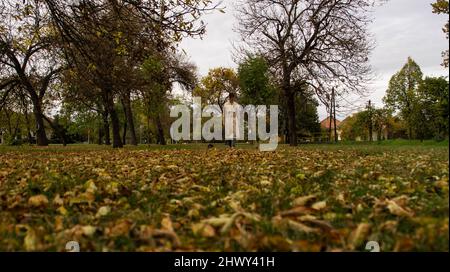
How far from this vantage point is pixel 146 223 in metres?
2.94

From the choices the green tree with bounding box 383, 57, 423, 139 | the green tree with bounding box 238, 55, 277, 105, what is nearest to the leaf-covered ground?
the green tree with bounding box 238, 55, 277, 105

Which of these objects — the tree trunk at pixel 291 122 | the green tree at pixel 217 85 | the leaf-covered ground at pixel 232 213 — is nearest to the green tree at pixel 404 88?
the green tree at pixel 217 85

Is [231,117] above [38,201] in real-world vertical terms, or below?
above

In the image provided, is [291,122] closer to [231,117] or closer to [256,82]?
[256,82]

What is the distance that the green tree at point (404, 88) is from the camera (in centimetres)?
5194

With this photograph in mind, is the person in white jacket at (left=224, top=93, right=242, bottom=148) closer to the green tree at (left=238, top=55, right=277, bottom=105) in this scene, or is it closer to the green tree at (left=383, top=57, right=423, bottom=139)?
the green tree at (left=238, top=55, right=277, bottom=105)

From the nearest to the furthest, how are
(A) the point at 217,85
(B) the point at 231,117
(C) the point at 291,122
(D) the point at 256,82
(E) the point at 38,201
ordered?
(E) the point at 38,201, (B) the point at 231,117, (C) the point at 291,122, (D) the point at 256,82, (A) the point at 217,85

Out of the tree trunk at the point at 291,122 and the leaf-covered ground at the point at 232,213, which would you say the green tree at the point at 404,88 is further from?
the leaf-covered ground at the point at 232,213

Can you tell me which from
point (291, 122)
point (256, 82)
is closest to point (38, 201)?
point (291, 122)

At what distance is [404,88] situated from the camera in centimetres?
5441

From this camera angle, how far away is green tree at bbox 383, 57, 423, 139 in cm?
5194

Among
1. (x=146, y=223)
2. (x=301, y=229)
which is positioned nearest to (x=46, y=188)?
(x=146, y=223)

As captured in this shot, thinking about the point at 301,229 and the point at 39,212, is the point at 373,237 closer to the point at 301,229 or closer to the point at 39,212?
the point at 301,229

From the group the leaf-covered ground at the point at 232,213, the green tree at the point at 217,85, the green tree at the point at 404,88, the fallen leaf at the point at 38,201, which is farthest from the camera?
the green tree at the point at 217,85
